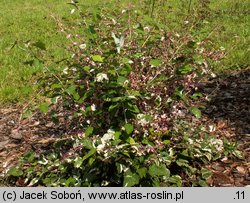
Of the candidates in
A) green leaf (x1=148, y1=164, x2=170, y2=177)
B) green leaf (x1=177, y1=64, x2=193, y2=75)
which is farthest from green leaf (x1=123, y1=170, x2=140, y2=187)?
green leaf (x1=177, y1=64, x2=193, y2=75)

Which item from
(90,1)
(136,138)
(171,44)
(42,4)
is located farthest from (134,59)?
(42,4)

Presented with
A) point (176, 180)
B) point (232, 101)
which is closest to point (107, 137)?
point (176, 180)

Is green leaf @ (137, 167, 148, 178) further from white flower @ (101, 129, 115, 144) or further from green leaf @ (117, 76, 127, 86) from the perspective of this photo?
green leaf @ (117, 76, 127, 86)

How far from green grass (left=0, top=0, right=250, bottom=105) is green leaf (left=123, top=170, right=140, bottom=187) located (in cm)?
105

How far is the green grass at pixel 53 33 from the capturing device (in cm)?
655

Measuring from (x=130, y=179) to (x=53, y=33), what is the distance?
7.80 m

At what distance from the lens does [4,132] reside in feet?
17.7

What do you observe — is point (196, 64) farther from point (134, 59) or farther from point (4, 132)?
point (4, 132)

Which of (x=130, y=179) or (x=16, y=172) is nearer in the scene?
(x=130, y=179)

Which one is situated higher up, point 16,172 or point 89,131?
point 89,131

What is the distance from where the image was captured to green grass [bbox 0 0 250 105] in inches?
258

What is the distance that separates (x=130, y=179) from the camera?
3.46 meters

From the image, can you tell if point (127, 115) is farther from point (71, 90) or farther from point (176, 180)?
point (176, 180)

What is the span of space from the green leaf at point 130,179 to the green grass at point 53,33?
1054 millimetres
